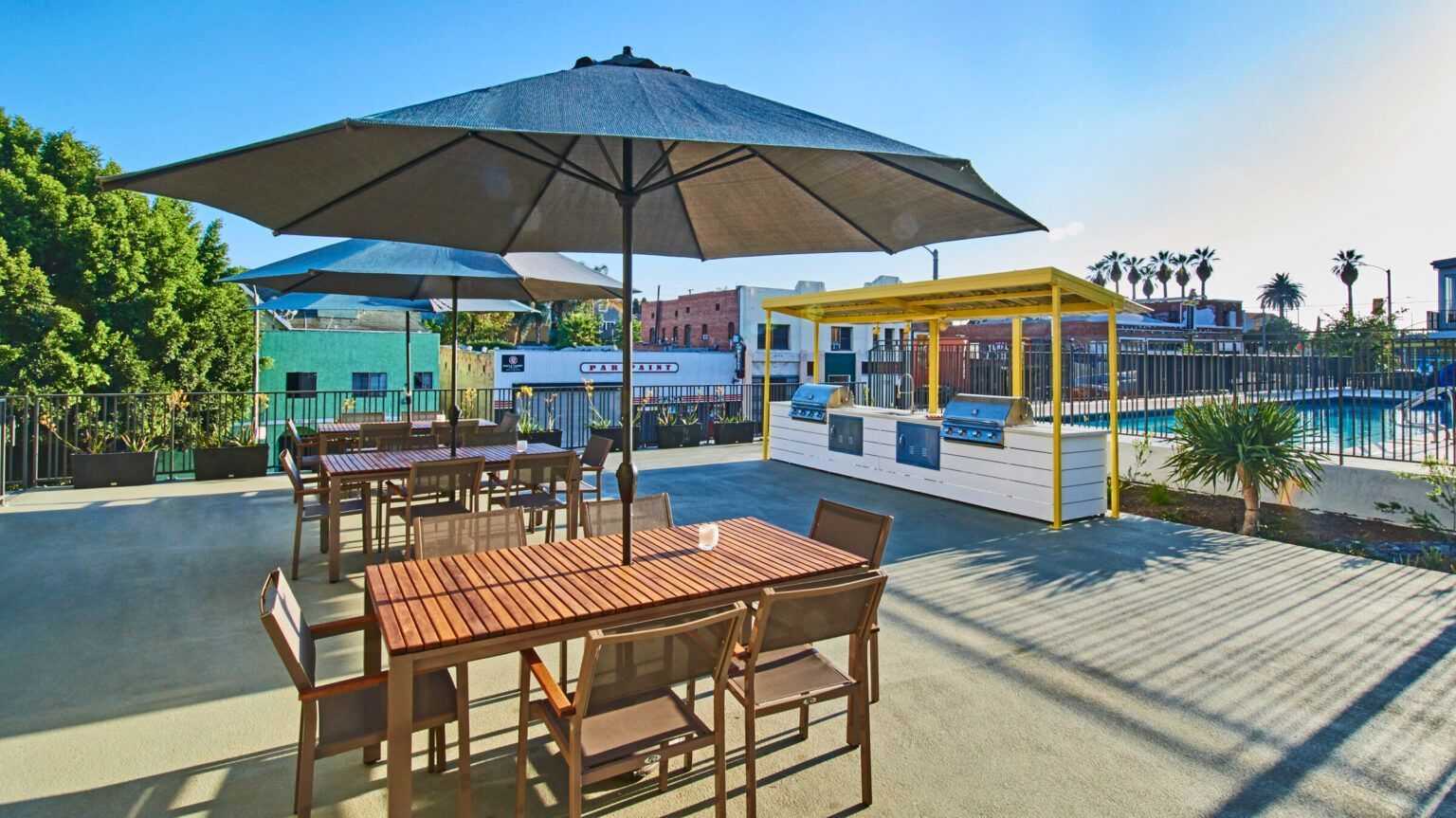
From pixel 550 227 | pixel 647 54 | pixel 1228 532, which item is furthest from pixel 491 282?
pixel 1228 532

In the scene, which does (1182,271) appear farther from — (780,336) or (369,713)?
(369,713)

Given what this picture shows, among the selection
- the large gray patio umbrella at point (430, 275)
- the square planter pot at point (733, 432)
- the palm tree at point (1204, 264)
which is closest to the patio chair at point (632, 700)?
the large gray patio umbrella at point (430, 275)

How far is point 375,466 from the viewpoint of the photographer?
5.00m

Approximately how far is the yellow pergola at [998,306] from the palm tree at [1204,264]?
6325 centimetres

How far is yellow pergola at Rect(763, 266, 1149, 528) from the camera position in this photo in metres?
6.47

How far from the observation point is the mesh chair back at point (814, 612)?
6.99ft

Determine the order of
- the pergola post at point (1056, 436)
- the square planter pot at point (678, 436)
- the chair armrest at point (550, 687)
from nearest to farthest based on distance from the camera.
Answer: the chair armrest at point (550, 687), the pergola post at point (1056, 436), the square planter pot at point (678, 436)

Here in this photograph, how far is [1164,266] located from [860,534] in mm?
71896

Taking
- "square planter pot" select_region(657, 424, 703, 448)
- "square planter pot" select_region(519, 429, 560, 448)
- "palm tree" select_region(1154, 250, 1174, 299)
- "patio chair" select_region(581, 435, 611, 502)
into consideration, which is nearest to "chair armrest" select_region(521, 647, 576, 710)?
"patio chair" select_region(581, 435, 611, 502)

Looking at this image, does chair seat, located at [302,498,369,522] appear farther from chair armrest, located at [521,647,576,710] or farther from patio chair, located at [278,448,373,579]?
chair armrest, located at [521,647,576,710]

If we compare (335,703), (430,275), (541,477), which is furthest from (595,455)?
(335,703)

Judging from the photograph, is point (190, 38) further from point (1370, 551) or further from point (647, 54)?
point (1370, 551)

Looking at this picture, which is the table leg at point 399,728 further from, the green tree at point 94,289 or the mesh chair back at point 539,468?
the green tree at point 94,289

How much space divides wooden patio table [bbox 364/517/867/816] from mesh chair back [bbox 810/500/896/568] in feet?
0.40
